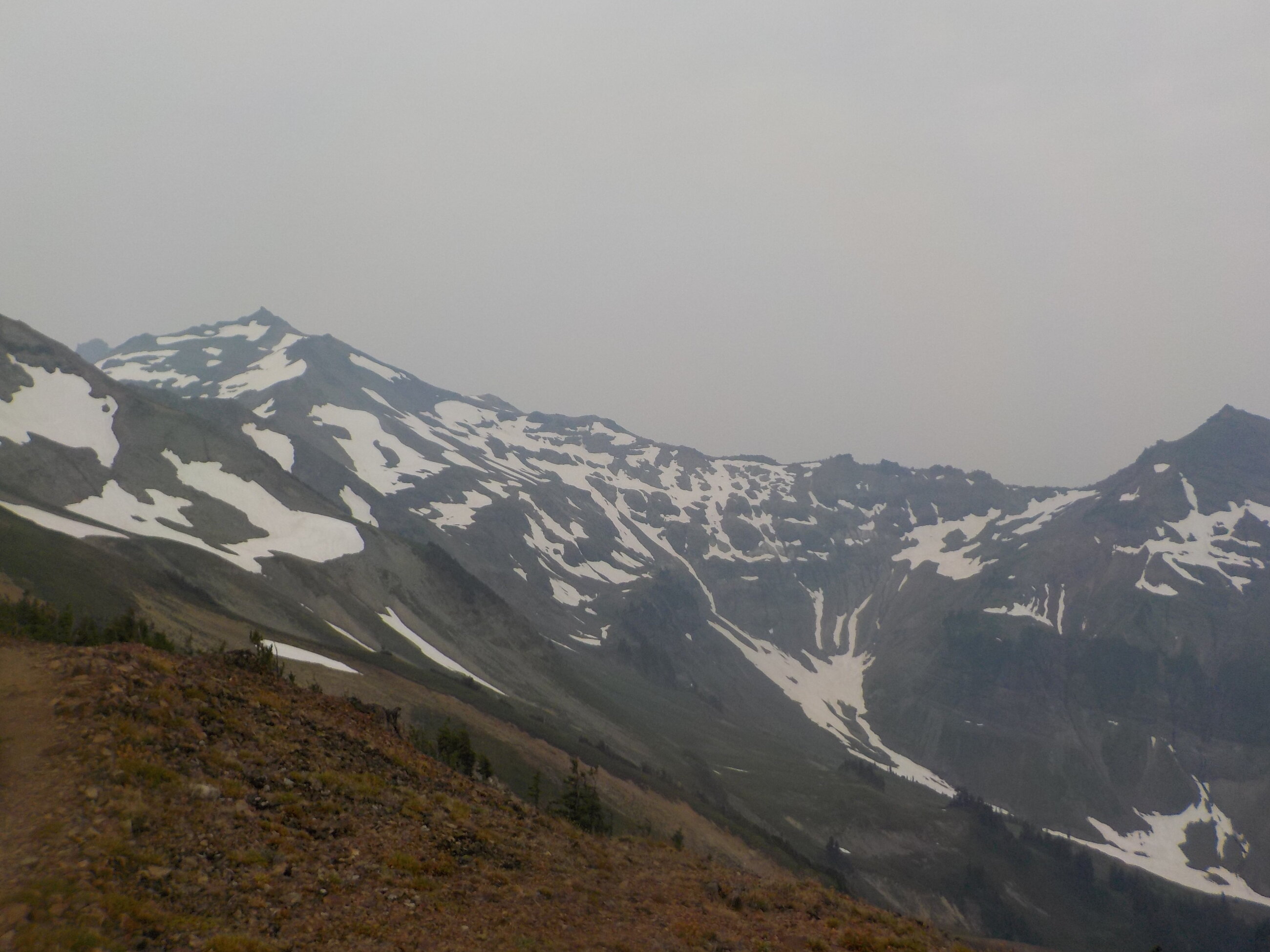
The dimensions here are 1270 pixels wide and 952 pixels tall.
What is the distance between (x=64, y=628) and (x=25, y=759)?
25.3m

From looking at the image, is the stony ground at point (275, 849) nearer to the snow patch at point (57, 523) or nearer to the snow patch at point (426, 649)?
the snow patch at point (57, 523)

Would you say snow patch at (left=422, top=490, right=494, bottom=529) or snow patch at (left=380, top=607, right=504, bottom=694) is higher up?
snow patch at (left=422, top=490, right=494, bottom=529)

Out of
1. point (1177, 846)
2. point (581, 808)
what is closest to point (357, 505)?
point (581, 808)

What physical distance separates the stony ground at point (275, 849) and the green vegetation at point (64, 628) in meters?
11.4

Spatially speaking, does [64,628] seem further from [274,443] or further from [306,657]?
[274,443]

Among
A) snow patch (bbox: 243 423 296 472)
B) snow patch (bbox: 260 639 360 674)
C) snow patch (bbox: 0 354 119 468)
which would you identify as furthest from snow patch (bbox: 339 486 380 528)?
snow patch (bbox: 260 639 360 674)

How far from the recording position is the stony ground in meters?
11.6

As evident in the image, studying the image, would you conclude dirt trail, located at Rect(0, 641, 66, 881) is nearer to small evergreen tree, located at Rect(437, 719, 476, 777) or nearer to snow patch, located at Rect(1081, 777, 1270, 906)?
small evergreen tree, located at Rect(437, 719, 476, 777)

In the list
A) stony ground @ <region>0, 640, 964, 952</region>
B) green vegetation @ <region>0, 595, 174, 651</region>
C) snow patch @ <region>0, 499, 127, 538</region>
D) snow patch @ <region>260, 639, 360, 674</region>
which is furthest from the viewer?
snow patch @ <region>0, 499, 127, 538</region>

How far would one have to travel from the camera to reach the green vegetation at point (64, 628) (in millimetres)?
28906

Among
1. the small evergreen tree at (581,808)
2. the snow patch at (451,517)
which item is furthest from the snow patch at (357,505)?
the small evergreen tree at (581,808)

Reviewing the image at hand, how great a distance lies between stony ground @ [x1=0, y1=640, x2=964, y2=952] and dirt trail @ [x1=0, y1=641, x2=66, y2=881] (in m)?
0.03

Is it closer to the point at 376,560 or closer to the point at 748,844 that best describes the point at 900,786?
the point at 748,844

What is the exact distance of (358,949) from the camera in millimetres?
12477
